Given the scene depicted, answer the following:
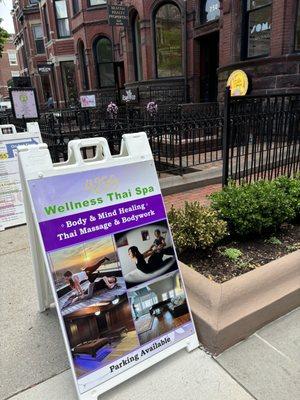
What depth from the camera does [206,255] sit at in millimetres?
3057

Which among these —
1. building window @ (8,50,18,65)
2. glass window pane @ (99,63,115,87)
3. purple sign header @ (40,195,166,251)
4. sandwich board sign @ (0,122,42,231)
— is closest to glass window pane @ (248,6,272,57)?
sandwich board sign @ (0,122,42,231)

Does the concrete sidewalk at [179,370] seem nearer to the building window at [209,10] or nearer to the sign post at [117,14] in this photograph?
the building window at [209,10]

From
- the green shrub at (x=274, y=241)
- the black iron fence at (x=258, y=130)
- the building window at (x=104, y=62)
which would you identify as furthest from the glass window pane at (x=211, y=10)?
the green shrub at (x=274, y=241)

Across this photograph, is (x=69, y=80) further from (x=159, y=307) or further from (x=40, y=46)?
(x=159, y=307)

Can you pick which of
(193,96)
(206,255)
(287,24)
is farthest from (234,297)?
(193,96)

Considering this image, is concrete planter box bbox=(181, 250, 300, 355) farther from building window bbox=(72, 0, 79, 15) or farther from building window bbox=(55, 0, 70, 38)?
building window bbox=(55, 0, 70, 38)

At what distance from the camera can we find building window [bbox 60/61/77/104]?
82.5 feet

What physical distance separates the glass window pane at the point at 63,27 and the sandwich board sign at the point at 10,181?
75.1 feet

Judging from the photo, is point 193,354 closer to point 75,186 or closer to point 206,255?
point 206,255

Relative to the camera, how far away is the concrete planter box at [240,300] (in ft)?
7.65

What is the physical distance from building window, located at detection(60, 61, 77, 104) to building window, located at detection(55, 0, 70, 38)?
2049 mm

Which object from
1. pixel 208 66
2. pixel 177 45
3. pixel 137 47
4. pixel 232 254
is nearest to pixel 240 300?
pixel 232 254

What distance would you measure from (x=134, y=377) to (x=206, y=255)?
1.25 m

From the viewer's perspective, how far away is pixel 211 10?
12031 mm
